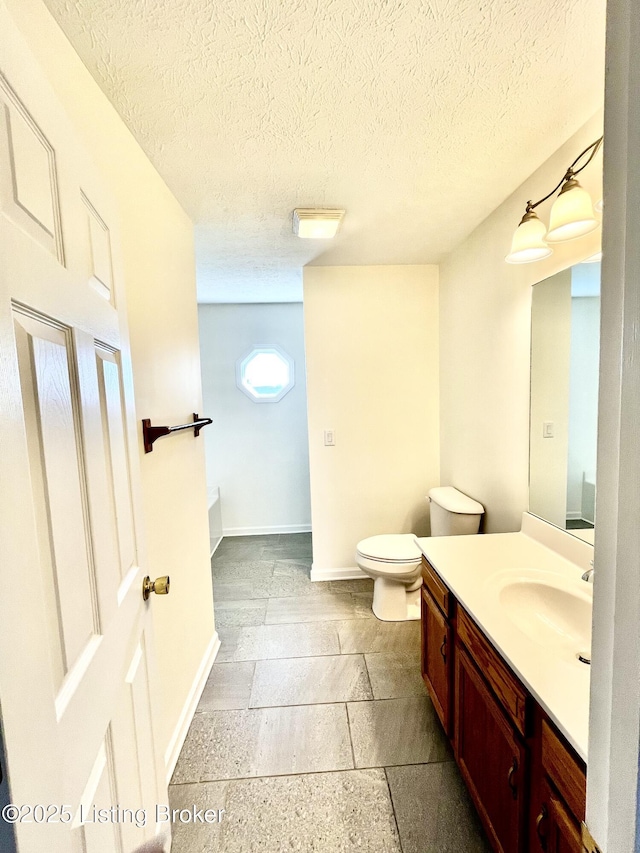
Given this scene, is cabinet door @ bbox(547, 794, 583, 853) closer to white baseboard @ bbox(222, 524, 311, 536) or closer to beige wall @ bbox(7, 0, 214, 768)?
beige wall @ bbox(7, 0, 214, 768)

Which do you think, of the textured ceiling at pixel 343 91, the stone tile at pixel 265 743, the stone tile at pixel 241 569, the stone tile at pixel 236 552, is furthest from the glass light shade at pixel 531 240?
→ the stone tile at pixel 236 552

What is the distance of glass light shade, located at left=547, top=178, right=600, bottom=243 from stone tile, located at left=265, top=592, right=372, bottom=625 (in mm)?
2242

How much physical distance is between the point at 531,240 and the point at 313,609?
2.35 m

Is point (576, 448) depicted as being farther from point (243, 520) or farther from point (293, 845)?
point (243, 520)

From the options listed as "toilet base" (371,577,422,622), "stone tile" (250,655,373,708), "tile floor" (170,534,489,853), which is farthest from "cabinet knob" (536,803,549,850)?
"toilet base" (371,577,422,622)

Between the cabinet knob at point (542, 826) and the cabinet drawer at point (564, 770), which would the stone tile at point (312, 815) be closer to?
the cabinet knob at point (542, 826)

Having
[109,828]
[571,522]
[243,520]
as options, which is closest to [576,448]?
[571,522]

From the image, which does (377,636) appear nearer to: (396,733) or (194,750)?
(396,733)

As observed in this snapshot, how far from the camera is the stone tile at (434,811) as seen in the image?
1116 millimetres

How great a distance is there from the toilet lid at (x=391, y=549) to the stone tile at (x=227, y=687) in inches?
35.4

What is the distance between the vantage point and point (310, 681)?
5.78 ft

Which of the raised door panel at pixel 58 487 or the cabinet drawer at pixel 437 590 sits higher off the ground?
the raised door panel at pixel 58 487

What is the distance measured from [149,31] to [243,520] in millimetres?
3503

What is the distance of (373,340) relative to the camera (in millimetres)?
2607
